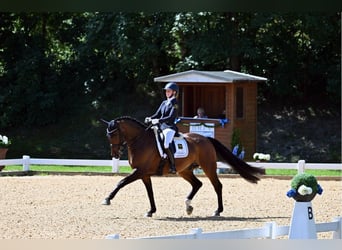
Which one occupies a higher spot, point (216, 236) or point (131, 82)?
point (131, 82)

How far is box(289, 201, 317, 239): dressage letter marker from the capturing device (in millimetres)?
7523

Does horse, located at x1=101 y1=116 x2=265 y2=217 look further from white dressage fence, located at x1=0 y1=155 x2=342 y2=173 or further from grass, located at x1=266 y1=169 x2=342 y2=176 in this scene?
grass, located at x1=266 y1=169 x2=342 y2=176

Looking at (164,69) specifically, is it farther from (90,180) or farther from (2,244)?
(2,244)

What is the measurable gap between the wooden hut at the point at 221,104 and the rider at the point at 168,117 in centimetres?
517

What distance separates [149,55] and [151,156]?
11.2 meters

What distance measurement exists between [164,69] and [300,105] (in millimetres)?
3475

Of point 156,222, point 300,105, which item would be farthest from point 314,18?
point 156,222

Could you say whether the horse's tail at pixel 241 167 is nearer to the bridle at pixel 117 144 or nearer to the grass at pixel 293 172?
the bridle at pixel 117 144

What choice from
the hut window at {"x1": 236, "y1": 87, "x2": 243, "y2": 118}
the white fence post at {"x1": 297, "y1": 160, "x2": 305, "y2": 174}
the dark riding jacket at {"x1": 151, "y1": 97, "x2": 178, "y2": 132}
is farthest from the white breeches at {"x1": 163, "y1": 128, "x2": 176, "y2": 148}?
the hut window at {"x1": 236, "y1": 87, "x2": 243, "y2": 118}

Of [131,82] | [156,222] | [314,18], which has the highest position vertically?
[314,18]

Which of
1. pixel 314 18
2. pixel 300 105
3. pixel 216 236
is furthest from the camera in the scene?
pixel 300 105

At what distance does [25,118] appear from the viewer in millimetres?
21203

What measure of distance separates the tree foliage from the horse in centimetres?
993

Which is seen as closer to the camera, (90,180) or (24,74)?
(90,180)
